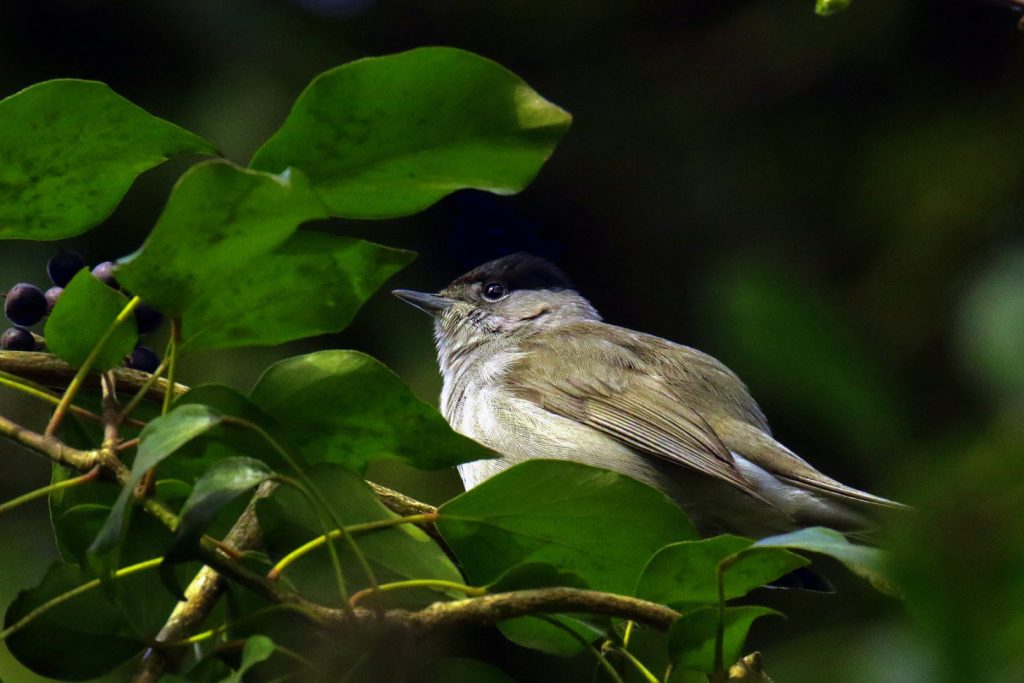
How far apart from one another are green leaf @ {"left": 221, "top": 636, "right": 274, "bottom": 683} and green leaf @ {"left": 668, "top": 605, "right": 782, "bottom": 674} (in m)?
0.52

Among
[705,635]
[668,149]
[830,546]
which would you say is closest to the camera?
[830,546]

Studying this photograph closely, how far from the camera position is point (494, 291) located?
5398mm

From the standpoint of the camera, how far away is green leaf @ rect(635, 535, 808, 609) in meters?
1.58

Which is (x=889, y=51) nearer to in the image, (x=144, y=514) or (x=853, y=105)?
(x=853, y=105)

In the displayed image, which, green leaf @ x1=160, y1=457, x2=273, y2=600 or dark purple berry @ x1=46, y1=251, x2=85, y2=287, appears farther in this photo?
dark purple berry @ x1=46, y1=251, x2=85, y2=287

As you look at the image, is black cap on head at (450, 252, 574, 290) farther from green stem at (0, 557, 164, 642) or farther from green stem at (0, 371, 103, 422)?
green stem at (0, 557, 164, 642)

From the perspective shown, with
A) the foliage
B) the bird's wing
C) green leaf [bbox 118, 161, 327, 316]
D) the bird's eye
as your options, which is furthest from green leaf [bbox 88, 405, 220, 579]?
the bird's eye

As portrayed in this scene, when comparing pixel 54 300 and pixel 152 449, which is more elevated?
pixel 152 449

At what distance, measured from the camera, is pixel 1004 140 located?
650 centimetres

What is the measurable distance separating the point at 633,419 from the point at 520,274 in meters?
1.54

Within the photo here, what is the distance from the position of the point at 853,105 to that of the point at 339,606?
22.3ft

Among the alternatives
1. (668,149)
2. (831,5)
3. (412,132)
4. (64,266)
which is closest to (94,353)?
(412,132)

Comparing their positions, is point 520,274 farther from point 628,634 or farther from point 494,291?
point 628,634

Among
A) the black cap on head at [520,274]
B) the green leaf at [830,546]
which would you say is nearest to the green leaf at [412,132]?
the green leaf at [830,546]
